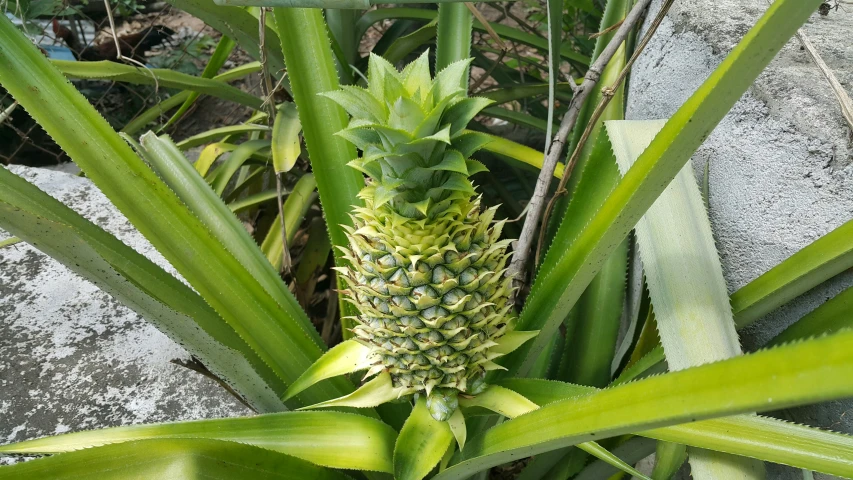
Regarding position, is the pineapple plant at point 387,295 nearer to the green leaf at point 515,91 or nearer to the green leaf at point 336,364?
the green leaf at point 336,364

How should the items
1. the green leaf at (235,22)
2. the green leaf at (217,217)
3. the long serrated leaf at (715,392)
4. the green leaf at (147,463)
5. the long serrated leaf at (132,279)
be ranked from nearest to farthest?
the long serrated leaf at (715,392), the green leaf at (147,463), the long serrated leaf at (132,279), the green leaf at (217,217), the green leaf at (235,22)

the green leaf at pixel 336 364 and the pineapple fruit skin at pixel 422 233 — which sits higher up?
the pineapple fruit skin at pixel 422 233

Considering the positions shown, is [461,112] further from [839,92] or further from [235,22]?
[235,22]

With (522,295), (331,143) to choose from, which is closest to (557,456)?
(331,143)

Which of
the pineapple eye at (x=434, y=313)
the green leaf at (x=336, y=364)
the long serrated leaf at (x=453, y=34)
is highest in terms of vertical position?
the long serrated leaf at (x=453, y=34)

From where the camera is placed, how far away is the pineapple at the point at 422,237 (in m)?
0.57

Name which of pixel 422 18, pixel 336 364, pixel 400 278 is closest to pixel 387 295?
pixel 400 278

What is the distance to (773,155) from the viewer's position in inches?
26.6

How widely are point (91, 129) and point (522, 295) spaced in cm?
117

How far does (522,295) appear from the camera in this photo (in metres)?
1.55

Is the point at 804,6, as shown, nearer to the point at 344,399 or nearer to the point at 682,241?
the point at 682,241

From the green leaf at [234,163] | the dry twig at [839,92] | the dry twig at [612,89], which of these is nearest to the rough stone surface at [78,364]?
the green leaf at [234,163]

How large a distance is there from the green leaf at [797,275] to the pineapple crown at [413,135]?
35 centimetres

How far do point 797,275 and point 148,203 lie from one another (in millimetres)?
736
